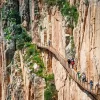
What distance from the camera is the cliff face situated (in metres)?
19.3

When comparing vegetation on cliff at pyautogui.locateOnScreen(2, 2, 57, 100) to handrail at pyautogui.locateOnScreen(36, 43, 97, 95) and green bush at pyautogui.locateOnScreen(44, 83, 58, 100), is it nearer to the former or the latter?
green bush at pyautogui.locateOnScreen(44, 83, 58, 100)

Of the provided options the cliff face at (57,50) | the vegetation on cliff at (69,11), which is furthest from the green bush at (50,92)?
the vegetation on cliff at (69,11)

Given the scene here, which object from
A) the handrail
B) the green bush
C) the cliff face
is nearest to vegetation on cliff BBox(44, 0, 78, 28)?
the cliff face

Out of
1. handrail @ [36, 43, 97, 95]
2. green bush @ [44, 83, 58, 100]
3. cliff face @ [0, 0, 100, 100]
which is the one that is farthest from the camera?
green bush @ [44, 83, 58, 100]

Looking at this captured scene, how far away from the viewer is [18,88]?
32219 millimetres

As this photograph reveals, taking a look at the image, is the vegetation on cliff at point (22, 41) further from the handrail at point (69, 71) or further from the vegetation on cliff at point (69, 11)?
the vegetation on cliff at point (69, 11)

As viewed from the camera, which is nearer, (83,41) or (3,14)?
(83,41)

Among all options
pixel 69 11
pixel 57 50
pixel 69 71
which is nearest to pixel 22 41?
pixel 57 50

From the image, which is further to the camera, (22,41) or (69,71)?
(22,41)

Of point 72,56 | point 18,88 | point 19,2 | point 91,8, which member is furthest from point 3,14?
point 91,8

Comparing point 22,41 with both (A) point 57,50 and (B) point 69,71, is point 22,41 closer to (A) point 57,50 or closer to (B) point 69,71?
(A) point 57,50

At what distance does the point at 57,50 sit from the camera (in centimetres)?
2619

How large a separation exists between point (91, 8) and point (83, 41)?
2046mm

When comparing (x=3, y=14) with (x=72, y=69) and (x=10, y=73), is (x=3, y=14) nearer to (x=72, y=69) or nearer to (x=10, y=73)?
(x=10, y=73)
